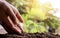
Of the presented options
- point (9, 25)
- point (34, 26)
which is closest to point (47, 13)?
point (34, 26)

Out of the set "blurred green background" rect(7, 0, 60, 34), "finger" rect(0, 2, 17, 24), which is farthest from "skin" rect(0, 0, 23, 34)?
"blurred green background" rect(7, 0, 60, 34)

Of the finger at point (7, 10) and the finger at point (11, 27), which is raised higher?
the finger at point (7, 10)

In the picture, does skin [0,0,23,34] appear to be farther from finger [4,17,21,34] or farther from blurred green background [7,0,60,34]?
blurred green background [7,0,60,34]

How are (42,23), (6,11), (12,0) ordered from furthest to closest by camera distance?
1. (42,23)
2. (12,0)
3. (6,11)

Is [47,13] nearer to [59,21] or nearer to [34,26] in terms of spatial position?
[59,21]

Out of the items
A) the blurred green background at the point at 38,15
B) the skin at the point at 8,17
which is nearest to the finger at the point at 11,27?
the skin at the point at 8,17

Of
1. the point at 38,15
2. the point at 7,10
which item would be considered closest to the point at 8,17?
the point at 7,10

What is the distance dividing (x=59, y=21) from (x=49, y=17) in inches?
8.4

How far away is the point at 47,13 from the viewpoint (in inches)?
150

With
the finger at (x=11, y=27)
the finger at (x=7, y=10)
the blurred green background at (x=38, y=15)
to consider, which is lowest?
the finger at (x=11, y=27)

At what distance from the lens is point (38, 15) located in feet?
11.9

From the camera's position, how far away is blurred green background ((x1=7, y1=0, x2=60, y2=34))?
3.37 metres

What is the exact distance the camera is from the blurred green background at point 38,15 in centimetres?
337

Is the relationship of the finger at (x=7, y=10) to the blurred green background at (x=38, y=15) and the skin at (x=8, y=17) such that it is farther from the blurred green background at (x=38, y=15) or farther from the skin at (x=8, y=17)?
the blurred green background at (x=38, y=15)
